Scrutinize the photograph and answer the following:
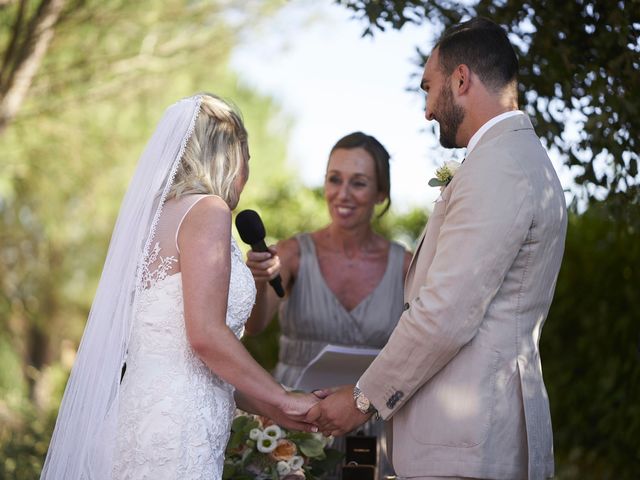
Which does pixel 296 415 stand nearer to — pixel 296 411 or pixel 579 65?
pixel 296 411

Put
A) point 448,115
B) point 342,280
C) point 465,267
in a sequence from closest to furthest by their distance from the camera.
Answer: point 465,267
point 448,115
point 342,280

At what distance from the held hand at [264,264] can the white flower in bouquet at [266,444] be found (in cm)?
67

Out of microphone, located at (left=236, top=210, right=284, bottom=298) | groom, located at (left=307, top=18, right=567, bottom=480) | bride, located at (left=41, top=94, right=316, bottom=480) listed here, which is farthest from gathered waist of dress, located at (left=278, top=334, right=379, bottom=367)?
groom, located at (left=307, top=18, right=567, bottom=480)

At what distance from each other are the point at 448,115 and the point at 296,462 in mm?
1570

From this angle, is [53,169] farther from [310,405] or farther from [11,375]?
[310,405]

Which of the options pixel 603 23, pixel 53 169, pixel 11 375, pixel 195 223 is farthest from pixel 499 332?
pixel 11 375

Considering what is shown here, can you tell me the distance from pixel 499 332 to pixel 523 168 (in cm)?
52

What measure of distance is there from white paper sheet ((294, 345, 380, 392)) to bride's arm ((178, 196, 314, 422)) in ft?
2.61

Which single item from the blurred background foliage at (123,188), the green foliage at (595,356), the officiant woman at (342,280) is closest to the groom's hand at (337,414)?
the officiant woman at (342,280)

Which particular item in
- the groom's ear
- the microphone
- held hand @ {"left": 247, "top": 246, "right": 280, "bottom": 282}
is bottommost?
held hand @ {"left": 247, "top": 246, "right": 280, "bottom": 282}

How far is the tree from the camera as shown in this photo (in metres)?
3.69

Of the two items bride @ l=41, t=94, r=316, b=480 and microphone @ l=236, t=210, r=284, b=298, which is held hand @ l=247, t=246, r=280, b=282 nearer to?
microphone @ l=236, t=210, r=284, b=298

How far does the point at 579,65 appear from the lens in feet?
12.6

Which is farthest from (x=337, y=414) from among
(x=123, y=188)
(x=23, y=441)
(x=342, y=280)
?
(x=123, y=188)
